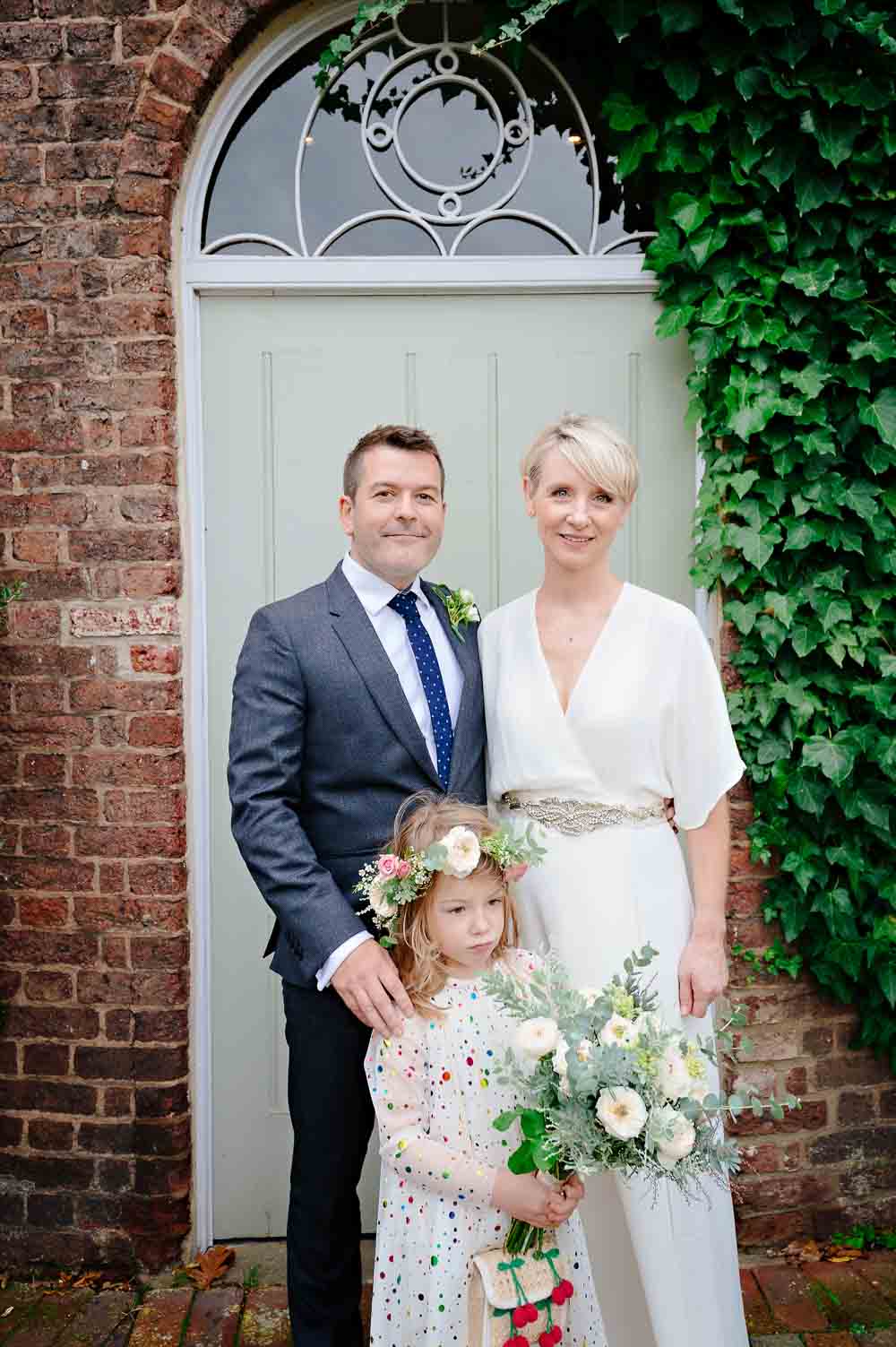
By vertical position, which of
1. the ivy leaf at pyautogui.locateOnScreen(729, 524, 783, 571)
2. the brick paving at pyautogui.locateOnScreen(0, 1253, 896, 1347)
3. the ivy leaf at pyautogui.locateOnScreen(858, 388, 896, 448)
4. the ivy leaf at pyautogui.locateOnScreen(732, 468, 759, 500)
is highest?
the ivy leaf at pyautogui.locateOnScreen(858, 388, 896, 448)

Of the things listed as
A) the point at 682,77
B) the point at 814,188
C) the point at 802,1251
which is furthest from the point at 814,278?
the point at 802,1251

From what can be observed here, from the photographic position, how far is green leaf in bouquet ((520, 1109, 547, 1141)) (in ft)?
5.79

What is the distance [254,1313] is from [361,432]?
8.25 ft

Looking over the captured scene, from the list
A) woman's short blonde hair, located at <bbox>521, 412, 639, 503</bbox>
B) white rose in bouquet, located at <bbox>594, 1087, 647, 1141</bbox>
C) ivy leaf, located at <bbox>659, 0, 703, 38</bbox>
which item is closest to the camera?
white rose in bouquet, located at <bbox>594, 1087, 647, 1141</bbox>

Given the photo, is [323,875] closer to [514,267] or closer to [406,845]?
[406,845]

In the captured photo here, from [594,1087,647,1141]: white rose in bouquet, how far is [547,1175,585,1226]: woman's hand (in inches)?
12.5

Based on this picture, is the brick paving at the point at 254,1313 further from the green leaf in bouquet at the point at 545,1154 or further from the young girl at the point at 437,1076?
the green leaf in bouquet at the point at 545,1154

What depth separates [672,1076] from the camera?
1.71 m

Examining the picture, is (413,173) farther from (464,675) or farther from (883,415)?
(464,675)

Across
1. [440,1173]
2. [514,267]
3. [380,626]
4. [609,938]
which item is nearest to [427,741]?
[380,626]

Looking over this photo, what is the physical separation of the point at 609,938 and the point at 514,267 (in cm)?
196

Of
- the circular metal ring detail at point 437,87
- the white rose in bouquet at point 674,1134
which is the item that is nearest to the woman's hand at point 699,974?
the white rose in bouquet at point 674,1134

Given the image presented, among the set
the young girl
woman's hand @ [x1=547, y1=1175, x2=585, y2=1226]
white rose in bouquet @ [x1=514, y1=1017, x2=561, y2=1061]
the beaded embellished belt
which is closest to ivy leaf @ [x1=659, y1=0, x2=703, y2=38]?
the beaded embellished belt

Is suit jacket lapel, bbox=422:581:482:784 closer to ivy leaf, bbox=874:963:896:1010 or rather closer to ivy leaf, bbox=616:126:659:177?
ivy leaf, bbox=616:126:659:177
